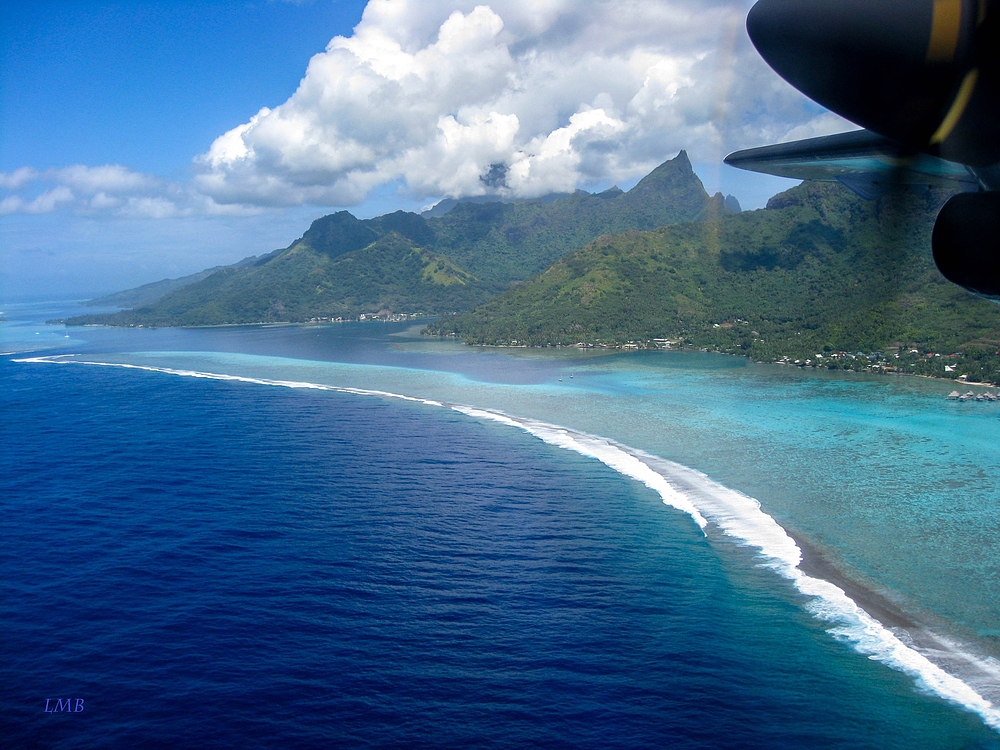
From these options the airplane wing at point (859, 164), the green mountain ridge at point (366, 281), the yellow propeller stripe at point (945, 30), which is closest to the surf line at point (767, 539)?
the airplane wing at point (859, 164)

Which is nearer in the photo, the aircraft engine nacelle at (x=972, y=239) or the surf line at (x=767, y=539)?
the aircraft engine nacelle at (x=972, y=239)

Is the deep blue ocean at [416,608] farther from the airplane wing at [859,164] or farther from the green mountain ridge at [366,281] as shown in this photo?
the green mountain ridge at [366,281]

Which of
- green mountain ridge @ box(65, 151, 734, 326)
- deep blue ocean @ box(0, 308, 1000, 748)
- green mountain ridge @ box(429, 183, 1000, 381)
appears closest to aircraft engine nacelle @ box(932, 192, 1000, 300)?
deep blue ocean @ box(0, 308, 1000, 748)

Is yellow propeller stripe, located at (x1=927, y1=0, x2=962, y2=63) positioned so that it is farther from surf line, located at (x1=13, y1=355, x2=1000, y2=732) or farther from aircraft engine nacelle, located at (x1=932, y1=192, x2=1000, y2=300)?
surf line, located at (x1=13, y1=355, x2=1000, y2=732)

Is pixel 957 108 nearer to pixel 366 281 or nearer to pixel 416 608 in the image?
pixel 416 608

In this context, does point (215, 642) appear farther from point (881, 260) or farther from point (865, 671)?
point (881, 260)

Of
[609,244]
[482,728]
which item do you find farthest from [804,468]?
[609,244]
